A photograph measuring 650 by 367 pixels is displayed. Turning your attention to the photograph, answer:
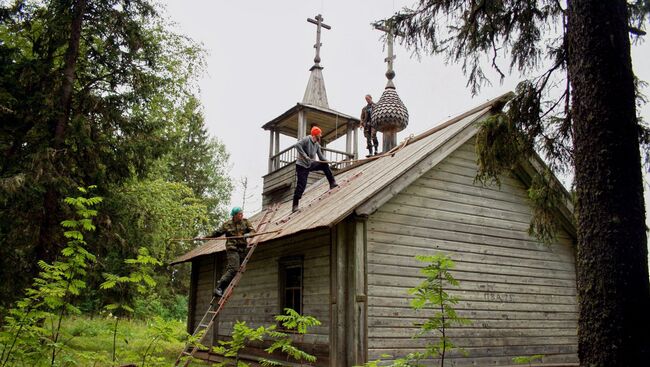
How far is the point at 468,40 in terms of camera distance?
7723 mm

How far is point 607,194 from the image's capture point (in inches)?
193

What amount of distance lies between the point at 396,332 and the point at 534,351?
387 centimetres

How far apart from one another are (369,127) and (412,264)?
7520mm

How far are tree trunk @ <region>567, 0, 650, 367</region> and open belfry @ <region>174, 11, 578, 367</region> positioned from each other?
3.35 metres

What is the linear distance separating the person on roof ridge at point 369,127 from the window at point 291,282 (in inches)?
253

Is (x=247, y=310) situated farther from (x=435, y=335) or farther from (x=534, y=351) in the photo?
(x=534, y=351)

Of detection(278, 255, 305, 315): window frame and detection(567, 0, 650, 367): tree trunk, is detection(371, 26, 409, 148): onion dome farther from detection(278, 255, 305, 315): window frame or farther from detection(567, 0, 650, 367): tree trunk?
detection(567, 0, 650, 367): tree trunk

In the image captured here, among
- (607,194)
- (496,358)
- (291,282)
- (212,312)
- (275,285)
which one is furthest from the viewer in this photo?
(275,285)

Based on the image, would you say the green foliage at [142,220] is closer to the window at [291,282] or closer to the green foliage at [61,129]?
the green foliage at [61,129]

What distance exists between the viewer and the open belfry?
368 inches

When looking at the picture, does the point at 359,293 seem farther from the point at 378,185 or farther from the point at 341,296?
the point at 378,185

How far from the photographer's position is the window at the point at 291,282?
36.6 feet

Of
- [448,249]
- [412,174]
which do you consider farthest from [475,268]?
[412,174]

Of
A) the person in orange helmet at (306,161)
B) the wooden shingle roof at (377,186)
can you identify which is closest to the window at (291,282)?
the wooden shingle roof at (377,186)
